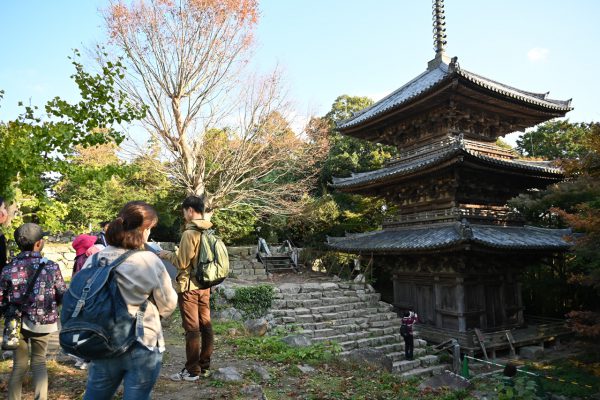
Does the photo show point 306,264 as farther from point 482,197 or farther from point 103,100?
point 103,100

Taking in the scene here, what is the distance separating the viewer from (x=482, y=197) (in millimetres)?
12453

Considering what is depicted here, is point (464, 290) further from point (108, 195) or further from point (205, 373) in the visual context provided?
point (108, 195)

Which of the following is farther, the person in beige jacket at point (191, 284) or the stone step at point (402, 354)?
the stone step at point (402, 354)

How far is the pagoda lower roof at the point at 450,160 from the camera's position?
1051cm

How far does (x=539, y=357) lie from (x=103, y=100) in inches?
516

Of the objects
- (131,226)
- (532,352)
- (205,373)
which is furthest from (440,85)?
(131,226)

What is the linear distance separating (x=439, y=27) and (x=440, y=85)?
5054 millimetres

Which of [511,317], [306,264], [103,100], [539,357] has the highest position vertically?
[103,100]

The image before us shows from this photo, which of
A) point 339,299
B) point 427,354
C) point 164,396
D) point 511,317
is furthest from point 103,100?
point 511,317

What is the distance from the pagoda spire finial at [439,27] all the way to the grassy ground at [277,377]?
37.3ft

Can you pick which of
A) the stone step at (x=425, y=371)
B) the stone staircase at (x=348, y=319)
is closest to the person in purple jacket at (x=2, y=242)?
the stone staircase at (x=348, y=319)

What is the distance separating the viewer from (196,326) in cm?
433

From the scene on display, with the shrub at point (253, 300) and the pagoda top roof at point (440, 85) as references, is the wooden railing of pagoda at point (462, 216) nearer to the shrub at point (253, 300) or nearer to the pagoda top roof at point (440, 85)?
the pagoda top roof at point (440, 85)

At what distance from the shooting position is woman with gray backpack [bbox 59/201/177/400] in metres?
2.11
